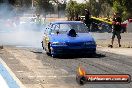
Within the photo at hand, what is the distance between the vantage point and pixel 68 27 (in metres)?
16.2

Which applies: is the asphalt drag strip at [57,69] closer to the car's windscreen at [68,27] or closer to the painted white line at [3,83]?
the painted white line at [3,83]

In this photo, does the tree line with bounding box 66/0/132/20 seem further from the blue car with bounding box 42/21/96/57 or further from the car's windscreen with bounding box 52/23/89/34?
the blue car with bounding box 42/21/96/57

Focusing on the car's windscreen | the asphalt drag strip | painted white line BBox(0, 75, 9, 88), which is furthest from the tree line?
painted white line BBox(0, 75, 9, 88)

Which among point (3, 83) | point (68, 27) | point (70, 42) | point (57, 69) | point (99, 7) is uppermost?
point (68, 27)

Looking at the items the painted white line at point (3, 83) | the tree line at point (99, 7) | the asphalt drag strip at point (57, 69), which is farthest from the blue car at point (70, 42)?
the tree line at point (99, 7)

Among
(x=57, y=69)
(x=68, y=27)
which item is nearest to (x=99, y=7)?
(x=68, y=27)

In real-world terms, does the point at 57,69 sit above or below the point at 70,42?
below

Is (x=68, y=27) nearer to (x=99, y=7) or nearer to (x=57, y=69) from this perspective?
(x=57, y=69)

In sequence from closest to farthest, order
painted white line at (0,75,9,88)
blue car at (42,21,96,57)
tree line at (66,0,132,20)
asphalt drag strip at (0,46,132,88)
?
painted white line at (0,75,9,88) → asphalt drag strip at (0,46,132,88) → blue car at (42,21,96,57) → tree line at (66,0,132,20)

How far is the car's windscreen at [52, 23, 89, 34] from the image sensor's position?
633 inches

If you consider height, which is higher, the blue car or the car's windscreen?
the car's windscreen

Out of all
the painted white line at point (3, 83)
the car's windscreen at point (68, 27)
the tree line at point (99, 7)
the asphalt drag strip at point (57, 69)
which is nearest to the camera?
the painted white line at point (3, 83)

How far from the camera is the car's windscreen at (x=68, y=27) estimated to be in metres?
16.1

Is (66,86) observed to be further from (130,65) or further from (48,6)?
(48,6)
